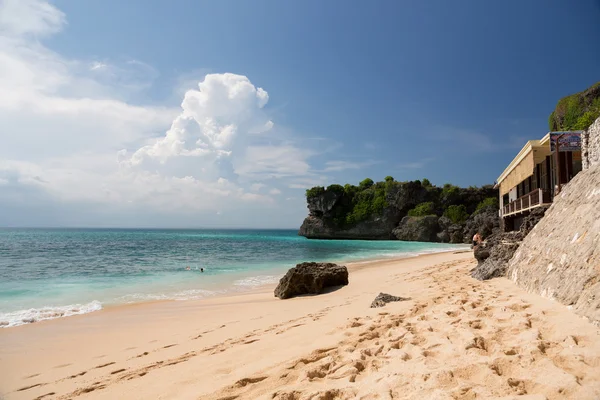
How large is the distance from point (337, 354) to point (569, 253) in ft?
12.1

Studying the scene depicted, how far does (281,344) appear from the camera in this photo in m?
4.55

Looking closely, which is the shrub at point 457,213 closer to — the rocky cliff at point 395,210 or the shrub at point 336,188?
the rocky cliff at point 395,210

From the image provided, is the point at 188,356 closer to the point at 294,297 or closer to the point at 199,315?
the point at 199,315

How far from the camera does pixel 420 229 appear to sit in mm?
61438

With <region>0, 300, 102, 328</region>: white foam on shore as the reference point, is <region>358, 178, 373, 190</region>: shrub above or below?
above

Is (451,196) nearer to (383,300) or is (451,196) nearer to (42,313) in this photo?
(383,300)

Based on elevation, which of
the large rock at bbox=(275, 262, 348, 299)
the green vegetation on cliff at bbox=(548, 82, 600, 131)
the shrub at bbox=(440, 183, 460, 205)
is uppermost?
the green vegetation on cliff at bbox=(548, 82, 600, 131)

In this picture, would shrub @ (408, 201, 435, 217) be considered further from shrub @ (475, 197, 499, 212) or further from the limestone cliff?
the limestone cliff

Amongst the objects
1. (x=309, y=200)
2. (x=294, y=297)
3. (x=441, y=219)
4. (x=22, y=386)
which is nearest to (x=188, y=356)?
(x=22, y=386)

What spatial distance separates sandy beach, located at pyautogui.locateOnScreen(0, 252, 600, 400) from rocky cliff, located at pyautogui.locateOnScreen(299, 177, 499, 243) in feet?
180

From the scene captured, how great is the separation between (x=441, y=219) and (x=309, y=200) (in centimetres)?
3088

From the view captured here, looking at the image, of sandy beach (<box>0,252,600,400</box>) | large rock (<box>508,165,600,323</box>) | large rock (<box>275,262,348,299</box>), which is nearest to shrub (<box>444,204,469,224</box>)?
large rock (<box>275,262,348,299</box>)

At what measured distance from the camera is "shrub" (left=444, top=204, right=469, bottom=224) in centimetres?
6275

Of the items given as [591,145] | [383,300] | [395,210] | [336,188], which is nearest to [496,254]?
[591,145]
